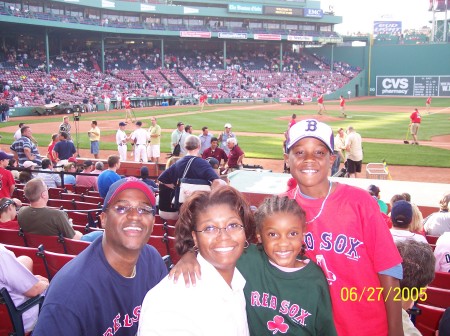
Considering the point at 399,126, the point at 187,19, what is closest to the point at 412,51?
the point at 187,19

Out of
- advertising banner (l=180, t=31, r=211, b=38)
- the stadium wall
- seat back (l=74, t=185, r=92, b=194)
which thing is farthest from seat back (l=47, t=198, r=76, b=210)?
the stadium wall

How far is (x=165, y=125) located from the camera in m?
29.8

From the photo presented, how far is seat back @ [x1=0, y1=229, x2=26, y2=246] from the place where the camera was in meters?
5.55

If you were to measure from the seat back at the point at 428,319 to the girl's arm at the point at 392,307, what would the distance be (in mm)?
1036

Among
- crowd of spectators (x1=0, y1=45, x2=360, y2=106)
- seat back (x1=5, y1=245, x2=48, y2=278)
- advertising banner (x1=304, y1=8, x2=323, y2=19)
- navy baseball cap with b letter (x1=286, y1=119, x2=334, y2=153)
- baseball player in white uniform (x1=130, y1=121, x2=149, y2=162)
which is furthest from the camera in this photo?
advertising banner (x1=304, y1=8, x2=323, y2=19)

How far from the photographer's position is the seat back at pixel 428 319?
134 inches

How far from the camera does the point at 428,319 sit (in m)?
3.46

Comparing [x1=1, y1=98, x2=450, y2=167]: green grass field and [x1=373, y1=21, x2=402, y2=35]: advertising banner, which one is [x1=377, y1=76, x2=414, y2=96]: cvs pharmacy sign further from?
[x1=373, y1=21, x2=402, y2=35]: advertising banner

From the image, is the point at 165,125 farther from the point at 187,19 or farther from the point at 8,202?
the point at 187,19

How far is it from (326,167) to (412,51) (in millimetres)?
64760

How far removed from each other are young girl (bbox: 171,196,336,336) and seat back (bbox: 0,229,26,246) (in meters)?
4.01

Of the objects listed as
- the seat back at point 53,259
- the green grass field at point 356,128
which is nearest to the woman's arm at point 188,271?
the seat back at point 53,259

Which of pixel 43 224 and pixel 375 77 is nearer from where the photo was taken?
pixel 43 224
